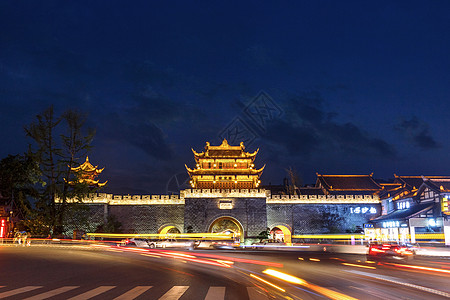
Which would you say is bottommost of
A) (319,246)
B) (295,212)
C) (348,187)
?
(319,246)

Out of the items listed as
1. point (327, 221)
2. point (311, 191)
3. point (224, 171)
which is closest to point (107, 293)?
point (327, 221)

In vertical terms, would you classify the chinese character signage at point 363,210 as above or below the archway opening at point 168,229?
above

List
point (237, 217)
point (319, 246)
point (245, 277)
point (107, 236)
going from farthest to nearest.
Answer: point (237, 217) → point (107, 236) → point (319, 246) → point (245, 277)

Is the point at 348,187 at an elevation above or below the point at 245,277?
above

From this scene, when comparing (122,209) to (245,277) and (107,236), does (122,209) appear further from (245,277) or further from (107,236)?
(245,277)

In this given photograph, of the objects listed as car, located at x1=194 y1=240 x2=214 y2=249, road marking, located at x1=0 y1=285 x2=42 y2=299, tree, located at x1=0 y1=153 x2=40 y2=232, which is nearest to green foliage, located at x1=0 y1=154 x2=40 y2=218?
tree, located at x1=0 y1=153 x2=40 y2=232

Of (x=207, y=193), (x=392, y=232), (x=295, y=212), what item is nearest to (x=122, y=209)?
(x=207, y=193)

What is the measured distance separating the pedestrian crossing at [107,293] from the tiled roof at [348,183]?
36446 mm

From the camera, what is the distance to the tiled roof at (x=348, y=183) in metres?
41.7

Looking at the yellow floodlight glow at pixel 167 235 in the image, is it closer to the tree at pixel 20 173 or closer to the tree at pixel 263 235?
the tree at pixel 263 235

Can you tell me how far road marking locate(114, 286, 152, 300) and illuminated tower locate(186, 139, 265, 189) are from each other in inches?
1268

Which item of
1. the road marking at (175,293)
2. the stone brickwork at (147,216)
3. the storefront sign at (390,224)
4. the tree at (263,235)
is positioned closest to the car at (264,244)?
the tree at (263,235)

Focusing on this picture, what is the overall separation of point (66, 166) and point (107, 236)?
791 centimetres

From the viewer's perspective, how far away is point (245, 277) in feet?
30.4
